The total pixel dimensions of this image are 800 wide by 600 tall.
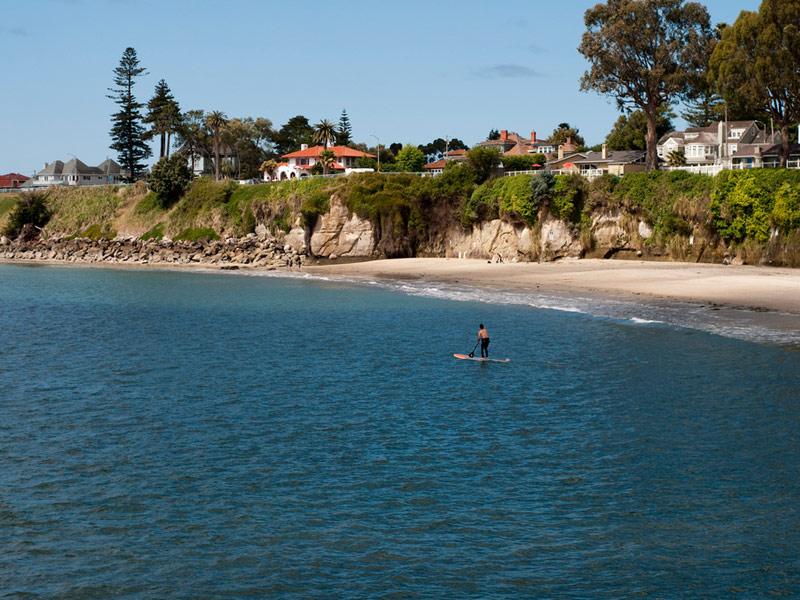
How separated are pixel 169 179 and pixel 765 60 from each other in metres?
75.6

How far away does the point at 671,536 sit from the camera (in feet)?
60.2

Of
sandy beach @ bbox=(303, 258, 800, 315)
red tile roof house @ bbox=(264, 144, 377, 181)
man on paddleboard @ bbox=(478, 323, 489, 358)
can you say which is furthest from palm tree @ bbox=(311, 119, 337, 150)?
man on paddleboard @ bbox=(478, 323, 489, 358)

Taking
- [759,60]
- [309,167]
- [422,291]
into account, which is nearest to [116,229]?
[309,167]

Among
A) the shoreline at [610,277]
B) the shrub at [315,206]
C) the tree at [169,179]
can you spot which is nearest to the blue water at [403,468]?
the shoreline at [610,277]

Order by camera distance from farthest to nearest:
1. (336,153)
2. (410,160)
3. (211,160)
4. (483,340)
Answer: (211,160) < (336,153) < (410,160) < (483,340)

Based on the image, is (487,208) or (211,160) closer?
(487,208)

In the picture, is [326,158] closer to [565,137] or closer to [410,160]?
[410,160]

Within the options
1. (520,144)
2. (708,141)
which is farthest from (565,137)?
(708,141)

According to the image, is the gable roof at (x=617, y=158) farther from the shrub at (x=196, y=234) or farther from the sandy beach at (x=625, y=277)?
the shrub at (x=196, y=234)

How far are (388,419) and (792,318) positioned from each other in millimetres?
27195

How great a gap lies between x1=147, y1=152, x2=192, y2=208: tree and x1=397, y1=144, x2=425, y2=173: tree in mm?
29031

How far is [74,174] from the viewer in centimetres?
15925

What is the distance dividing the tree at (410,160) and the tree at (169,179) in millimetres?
29031

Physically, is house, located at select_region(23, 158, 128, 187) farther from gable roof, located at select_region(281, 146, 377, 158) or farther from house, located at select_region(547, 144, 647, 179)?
house, located at select_region(547, 144, 647, 179)
